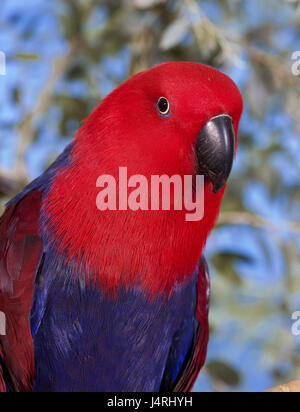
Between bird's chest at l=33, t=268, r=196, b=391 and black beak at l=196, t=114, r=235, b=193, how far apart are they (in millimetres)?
197

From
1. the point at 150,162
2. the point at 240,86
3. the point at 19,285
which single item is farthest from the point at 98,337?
the point at 240,86

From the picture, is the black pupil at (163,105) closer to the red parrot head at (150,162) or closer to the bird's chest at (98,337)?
the red parrot head at (150,162)

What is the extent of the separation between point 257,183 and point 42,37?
2.69ft

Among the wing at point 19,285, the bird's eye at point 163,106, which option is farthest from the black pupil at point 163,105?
the wing at point 19,285

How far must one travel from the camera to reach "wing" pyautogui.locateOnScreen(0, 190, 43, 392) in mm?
818

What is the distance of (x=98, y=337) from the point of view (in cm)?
82

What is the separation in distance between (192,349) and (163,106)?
1.44 feet

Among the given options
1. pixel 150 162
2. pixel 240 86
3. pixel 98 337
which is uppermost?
pixel 240 86

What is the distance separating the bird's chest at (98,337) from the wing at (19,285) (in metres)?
0.02

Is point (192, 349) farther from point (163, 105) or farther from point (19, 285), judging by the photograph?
point (163, 105)

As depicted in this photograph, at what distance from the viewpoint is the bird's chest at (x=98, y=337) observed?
0.81 metres

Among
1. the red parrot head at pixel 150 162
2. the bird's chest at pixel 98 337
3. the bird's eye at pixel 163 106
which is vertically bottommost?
the bird's chest at pixel 98 337

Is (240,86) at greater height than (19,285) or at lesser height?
greater

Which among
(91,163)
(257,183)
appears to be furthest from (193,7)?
(257,183)
